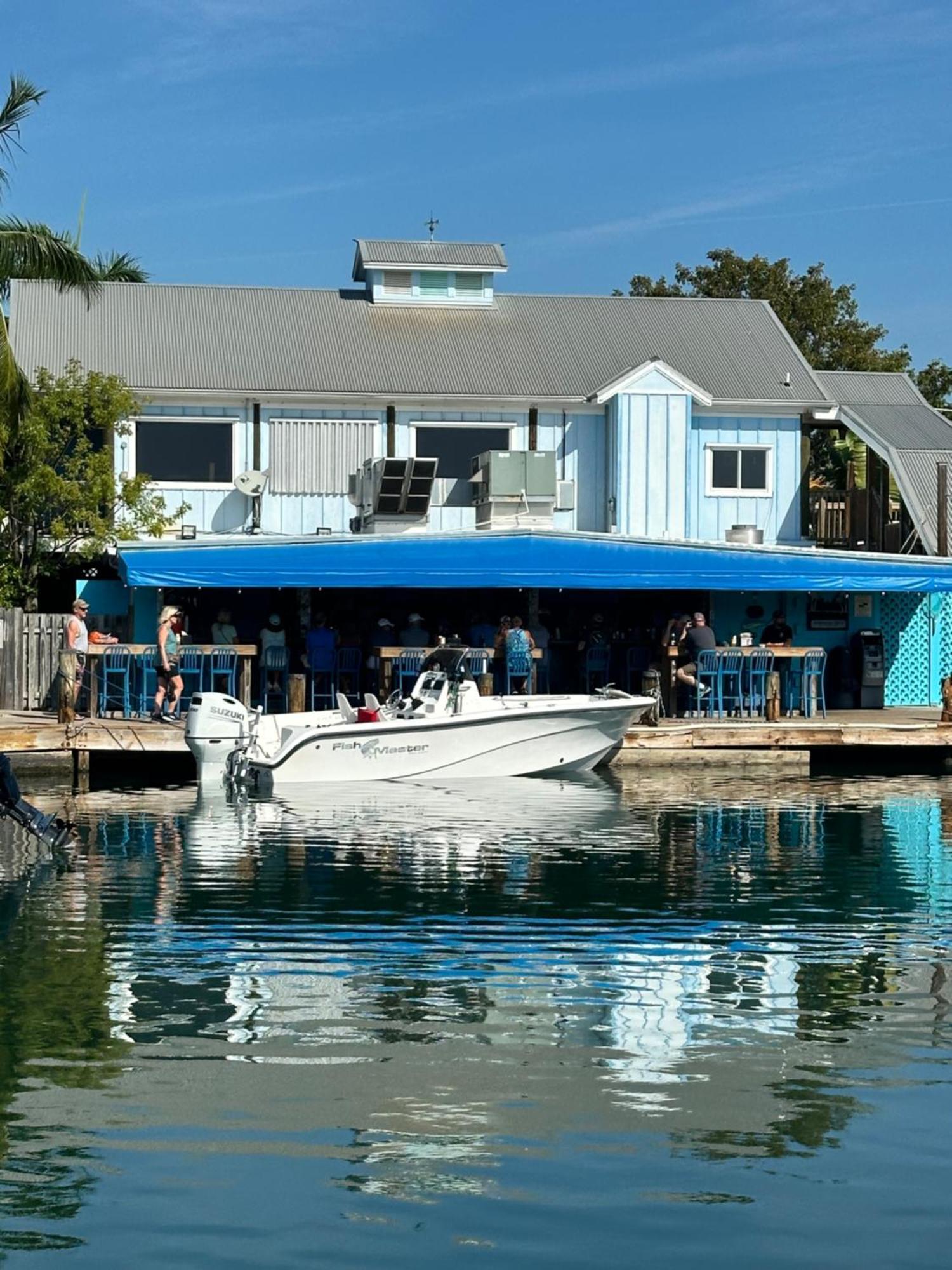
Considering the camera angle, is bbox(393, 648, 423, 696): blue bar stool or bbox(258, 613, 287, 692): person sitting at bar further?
bbox(258, 613, 287, 692): person sitting at bar

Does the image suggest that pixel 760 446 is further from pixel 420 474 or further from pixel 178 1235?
pixel 178 1235

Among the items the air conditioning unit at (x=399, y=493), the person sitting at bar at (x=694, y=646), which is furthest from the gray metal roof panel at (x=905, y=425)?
the air conditioning unit at (x=399, y=493)

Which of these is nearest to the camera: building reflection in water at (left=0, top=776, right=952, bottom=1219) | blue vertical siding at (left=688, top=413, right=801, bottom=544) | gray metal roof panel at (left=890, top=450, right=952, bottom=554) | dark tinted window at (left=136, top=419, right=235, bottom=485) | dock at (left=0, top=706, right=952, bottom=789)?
building reflection in water at (left=0, top=776, right=952, bottom=1219)

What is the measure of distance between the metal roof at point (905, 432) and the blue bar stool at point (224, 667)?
1294 centimetres

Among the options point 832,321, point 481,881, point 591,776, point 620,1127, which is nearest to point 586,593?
point 591,776

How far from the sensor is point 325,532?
28.9 meters

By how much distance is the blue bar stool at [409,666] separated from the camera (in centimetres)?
2607

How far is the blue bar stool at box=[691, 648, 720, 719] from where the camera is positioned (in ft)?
87.4

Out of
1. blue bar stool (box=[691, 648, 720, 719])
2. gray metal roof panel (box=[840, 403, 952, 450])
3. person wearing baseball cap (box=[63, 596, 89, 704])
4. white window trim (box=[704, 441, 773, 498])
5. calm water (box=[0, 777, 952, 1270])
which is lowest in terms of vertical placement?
calm water (box=[0, 777, 952, 1270])

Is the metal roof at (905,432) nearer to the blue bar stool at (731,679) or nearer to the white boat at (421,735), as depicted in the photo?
the blue bar stool at (731,679)

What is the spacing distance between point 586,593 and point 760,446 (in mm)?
4590

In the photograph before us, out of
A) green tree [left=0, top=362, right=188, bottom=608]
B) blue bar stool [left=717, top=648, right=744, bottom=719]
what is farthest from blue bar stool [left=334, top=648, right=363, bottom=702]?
blue bar stool [left=717, top=648, right=744, bottom=719]

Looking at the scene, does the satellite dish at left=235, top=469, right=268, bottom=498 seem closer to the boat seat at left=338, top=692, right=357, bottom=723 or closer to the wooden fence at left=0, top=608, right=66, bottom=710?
the wooden fence at left=0, top=608, right=66, bottom=710

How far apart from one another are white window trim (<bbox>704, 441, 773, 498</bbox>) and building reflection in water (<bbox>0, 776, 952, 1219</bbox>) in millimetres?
11958
